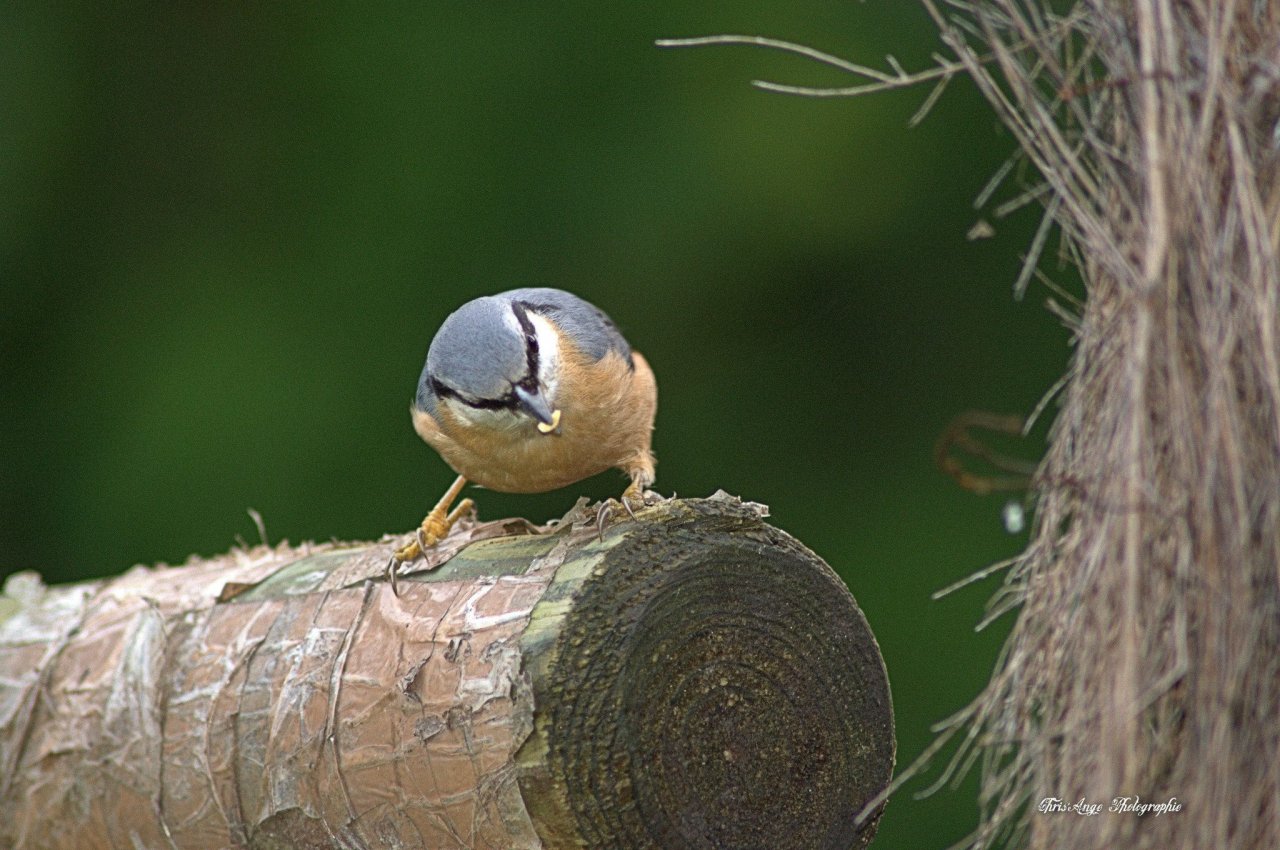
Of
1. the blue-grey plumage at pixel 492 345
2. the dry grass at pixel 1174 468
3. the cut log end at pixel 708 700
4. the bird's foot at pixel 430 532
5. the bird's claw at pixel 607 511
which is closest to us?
the dry grass at pixel 1174 468

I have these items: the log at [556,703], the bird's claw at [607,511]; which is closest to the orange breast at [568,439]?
the log at [556,703]

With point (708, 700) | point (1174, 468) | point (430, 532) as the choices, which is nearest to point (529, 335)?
point (430, 532)

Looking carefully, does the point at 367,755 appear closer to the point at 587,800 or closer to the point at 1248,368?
the point at 587,800

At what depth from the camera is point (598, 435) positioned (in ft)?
7.76

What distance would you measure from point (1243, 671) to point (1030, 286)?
321 cm

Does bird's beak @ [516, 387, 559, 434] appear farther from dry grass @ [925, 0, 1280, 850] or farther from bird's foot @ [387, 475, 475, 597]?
dry grass @ [925, 0, 1280, 850]

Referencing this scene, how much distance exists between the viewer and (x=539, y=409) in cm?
226

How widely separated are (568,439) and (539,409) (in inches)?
3.9

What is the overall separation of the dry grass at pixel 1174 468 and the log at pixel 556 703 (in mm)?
419

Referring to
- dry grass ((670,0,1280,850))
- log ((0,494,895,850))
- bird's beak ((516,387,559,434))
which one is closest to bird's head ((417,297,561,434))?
bird's beak ((516,387,559,434))

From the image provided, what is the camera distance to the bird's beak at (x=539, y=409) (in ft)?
7.36

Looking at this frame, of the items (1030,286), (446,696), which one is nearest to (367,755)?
(446,696)

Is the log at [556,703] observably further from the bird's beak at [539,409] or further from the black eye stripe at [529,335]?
the black eye stripe at [529,335]

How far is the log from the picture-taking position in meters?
1.77
